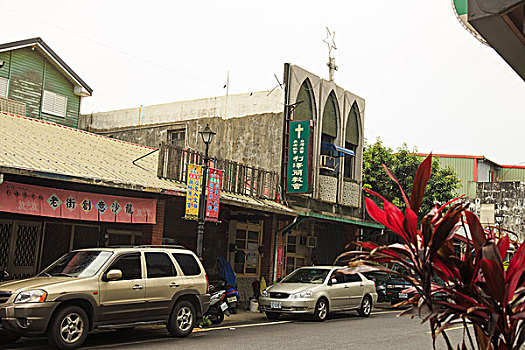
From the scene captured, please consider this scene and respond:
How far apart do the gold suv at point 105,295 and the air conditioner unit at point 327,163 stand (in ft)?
35.5

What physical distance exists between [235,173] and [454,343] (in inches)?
357

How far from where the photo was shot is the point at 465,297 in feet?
10.8

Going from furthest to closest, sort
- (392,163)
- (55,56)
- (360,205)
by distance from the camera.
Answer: (392,163), (360,205), (55,56)

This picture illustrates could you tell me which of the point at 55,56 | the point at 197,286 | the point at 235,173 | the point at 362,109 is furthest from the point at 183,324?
the point at 362,109

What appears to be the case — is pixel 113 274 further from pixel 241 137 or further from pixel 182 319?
pixel 241 137

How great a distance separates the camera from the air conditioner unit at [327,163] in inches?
921

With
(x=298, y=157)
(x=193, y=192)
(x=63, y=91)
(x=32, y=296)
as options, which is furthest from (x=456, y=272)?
(x=63, y=91)

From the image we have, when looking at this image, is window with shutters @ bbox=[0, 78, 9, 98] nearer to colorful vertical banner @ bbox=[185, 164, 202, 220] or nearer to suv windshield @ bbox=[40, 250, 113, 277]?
colorful vertical banner @ bbox=[185, 164, 202, 220]

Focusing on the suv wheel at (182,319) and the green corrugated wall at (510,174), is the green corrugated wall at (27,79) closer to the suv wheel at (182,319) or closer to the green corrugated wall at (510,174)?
the suv wheel at (182,319)

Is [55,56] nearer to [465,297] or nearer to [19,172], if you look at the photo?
[19,172]

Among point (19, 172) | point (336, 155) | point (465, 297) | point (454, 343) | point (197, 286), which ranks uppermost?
point (336, 155)

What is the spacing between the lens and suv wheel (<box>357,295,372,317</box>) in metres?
19.2

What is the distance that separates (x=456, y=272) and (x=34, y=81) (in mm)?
22531

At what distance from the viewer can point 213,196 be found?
1670cm
